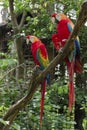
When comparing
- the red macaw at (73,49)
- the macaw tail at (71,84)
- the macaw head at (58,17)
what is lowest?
the macaw tail at (71,84)

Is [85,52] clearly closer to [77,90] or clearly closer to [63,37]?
[77,90]

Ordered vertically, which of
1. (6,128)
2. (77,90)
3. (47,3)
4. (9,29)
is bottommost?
(77,90)

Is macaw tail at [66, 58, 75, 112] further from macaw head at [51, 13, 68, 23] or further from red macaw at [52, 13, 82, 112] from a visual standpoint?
macaw head at [51, 13, 68, 23]

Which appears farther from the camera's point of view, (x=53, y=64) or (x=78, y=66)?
(x=78, y=66)

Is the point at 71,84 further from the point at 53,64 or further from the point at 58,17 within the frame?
the point at 58,17

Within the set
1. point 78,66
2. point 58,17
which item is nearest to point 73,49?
point 78,66

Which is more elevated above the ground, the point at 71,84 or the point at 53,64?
the point at 53,64

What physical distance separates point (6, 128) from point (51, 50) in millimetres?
2563

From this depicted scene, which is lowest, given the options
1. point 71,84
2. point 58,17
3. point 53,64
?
point 71,84

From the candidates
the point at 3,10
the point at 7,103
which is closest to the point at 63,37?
the point at 7,103

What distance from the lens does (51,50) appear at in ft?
13.4

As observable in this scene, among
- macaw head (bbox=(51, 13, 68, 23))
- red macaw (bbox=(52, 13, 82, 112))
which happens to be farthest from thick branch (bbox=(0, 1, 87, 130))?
macaw head (bbox=(51, 13, 68, 23))

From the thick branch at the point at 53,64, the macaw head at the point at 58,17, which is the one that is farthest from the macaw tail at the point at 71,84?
the macaw head at the point at 58,17

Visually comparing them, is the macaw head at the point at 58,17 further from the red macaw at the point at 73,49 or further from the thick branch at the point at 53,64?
the thick branch at the point at 53,64
